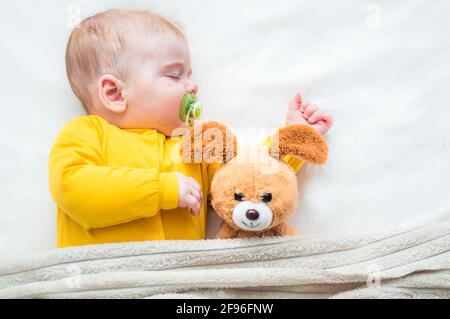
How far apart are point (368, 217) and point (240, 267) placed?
28 cm

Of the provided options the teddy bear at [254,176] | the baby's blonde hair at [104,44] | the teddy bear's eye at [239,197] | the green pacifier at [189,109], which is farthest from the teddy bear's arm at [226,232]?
the baby's blonde hair at [104,44]

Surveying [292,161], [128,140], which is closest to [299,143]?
[292,161]

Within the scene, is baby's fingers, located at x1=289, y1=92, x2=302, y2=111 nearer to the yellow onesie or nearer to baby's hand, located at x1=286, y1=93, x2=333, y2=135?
baby's hand, located at x1=286, y1=93, x2=333, y2=135

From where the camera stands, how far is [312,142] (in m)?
0.99

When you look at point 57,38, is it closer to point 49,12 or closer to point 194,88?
point 49,12

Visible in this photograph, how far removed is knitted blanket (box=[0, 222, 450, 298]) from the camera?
917mm

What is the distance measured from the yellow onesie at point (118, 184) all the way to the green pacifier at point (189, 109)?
51 mm

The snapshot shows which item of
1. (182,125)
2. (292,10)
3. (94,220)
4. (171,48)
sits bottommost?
(94,220)

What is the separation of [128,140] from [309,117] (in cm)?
36

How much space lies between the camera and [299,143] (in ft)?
3.25

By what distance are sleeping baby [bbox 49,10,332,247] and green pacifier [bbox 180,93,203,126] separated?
1 centimetres

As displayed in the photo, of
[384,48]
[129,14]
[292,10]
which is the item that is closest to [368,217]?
[384,48]

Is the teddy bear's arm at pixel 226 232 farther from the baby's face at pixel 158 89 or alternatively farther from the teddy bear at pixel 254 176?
the baby's face at pixel 158 89

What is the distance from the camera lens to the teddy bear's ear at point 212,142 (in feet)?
3.19
